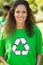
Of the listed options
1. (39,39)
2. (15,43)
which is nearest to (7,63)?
(15,43)

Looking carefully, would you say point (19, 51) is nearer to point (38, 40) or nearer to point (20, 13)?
point (38, 40)

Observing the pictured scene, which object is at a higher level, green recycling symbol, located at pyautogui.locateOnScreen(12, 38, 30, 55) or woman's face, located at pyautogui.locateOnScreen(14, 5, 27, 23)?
woman's face, located at pyautogui.locateOnScreen(14, 5, 27, 23)

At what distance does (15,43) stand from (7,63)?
18 cm

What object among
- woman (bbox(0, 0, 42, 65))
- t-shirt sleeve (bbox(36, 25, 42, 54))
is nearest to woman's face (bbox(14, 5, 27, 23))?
woman (bbox(0, 0, 42, 65))

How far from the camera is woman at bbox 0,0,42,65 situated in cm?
209

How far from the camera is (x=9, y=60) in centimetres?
211

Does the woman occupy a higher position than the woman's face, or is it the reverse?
the woman's face

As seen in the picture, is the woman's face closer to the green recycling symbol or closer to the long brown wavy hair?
the long brown wavy hair

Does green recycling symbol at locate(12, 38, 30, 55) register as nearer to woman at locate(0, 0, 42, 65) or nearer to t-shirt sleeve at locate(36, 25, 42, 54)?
woman at locate(0, 0, 42, 65)

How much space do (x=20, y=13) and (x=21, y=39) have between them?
212 mm

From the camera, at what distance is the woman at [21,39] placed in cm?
209

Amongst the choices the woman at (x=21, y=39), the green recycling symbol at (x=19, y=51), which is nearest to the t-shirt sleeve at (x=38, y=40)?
the woman at (x=21, y=39)

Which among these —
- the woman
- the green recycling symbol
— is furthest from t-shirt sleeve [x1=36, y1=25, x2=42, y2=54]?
the green recycling symbol

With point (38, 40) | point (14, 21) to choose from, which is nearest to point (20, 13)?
point (14, 21)
